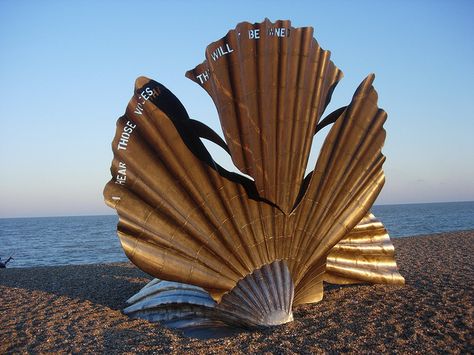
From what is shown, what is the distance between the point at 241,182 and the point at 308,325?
211 cm

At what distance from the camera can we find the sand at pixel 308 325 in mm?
5355

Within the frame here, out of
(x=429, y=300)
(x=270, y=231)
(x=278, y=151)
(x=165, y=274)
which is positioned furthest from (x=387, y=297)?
(x=165, y=274)

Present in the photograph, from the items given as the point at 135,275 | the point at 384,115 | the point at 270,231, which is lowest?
the point at 135,275

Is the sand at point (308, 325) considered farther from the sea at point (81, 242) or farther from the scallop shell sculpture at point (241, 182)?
the sea at point (81, 242)

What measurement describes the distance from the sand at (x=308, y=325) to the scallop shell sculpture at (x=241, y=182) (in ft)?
1.84

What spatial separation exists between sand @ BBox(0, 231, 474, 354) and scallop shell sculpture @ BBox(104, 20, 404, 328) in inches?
22.0

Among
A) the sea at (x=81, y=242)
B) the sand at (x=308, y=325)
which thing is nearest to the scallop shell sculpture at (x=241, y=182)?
the sand at (x=308, y=325)

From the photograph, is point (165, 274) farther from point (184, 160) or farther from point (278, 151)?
point (278, 151)

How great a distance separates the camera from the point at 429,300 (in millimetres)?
6953

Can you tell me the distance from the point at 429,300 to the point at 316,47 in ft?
13.5

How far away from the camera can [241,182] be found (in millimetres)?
6352

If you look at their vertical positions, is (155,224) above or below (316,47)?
below

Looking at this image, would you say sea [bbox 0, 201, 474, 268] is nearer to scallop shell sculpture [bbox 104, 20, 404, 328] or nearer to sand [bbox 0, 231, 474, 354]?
sand [bbox 0, 231, 474, 354]

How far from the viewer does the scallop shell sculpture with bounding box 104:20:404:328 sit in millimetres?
6062
